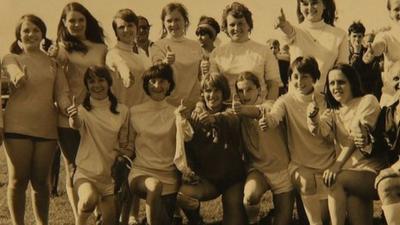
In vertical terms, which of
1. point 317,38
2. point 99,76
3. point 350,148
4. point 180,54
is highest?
point 317,38

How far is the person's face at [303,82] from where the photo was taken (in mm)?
5213

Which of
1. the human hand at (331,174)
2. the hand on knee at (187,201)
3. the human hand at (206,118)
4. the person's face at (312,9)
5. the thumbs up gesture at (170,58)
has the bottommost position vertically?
the hand on knee at (187,201)

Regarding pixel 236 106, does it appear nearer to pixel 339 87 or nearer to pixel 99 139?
pixel 339 87

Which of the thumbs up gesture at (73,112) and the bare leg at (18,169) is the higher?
the thumbs up gesture at (73,112)

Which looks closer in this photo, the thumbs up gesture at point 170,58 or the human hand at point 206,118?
the human hand at point 206,118

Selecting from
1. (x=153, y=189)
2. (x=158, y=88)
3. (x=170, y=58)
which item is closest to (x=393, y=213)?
(x=153, y=189)

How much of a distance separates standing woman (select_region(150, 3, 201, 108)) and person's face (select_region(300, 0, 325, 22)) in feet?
3.37

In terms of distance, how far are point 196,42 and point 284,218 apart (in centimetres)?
190

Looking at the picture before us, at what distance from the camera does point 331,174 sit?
16.2 feet

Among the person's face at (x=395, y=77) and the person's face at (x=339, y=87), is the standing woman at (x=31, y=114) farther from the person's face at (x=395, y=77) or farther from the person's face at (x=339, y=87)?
the person's face at (x=395, y=77)

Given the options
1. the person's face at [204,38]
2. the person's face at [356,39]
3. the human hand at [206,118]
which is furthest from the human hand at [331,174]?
the person's face at [356,39]

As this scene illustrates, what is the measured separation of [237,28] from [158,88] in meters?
0.93

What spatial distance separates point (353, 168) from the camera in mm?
4984

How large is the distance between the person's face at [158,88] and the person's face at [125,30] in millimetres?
661
